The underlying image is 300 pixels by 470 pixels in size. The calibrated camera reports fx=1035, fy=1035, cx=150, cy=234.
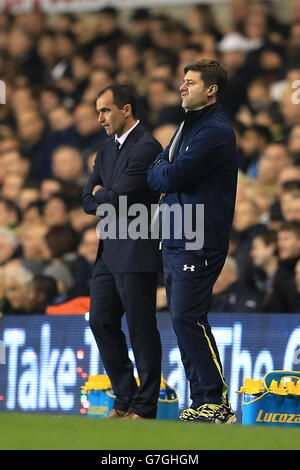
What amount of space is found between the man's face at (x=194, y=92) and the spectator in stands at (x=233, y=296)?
237 cm

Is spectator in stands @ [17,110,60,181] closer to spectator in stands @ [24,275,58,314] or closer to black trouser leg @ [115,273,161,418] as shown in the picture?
spectator in stands @ [24,275,58,314]

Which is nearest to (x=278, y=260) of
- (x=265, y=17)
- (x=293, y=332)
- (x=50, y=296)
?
(x=293, y=332)

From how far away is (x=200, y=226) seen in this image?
5.36 meters

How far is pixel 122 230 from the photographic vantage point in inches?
232

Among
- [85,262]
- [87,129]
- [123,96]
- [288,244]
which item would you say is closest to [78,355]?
[85,262]

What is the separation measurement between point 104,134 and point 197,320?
6.13 metres

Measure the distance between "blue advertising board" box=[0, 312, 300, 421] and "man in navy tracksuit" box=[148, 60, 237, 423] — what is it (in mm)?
1296

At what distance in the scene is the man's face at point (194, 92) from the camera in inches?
220

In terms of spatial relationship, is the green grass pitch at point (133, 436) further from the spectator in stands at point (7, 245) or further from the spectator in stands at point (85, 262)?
the spectator in stands at point (7, 245)

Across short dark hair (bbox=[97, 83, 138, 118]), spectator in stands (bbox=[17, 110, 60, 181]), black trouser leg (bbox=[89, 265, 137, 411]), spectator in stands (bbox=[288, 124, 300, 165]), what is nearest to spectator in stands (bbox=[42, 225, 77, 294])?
spectator in stands (bbox=[288, 124, 300, 165])

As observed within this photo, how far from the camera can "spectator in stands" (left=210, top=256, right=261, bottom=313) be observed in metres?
7.61

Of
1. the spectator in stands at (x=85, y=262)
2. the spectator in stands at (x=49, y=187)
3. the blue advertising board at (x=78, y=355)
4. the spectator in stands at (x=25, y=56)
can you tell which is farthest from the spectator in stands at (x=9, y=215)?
the spectator in stands at (x=25, y=56)
